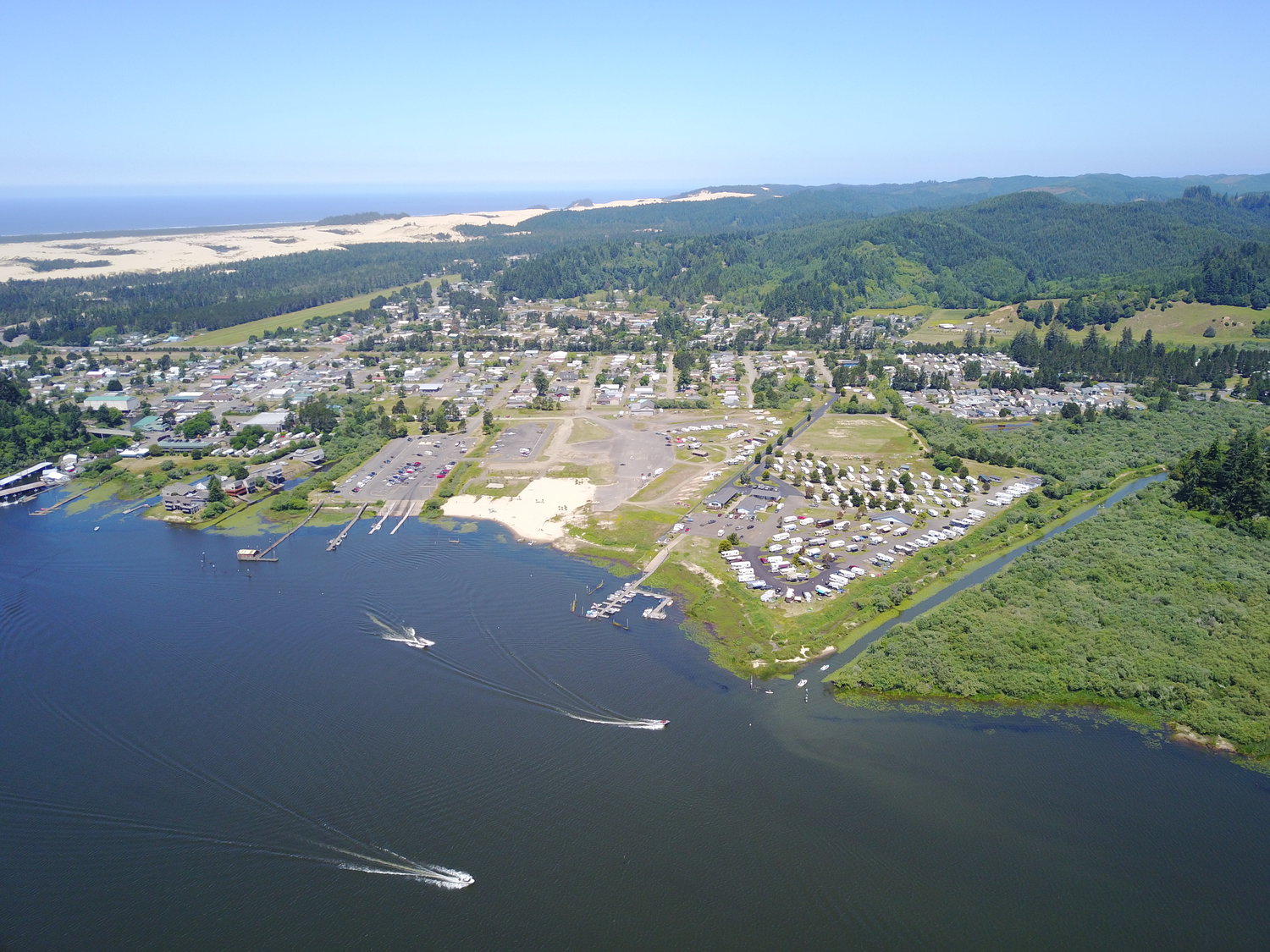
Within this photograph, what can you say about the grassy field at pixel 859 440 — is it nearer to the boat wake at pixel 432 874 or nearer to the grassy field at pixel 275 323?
the boat wake at pixel 432 874

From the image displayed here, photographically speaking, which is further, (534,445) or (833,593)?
(534,445)

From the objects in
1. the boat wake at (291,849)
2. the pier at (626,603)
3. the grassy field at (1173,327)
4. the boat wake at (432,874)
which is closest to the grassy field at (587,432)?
the pier at (626,603)

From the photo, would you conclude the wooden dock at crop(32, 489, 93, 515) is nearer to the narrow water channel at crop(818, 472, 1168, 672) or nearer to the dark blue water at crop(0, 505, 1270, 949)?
the dark blue water at crop(0, 505, 1270, 949)

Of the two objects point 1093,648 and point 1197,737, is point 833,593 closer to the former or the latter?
point 1093,648

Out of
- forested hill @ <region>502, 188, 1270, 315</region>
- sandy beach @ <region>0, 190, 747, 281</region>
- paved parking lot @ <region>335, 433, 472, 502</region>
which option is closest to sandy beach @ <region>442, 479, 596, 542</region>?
paved parking lot @ <region>335, 433, 472, 502</region>

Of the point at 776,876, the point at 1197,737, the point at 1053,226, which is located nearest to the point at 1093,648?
the point at 1197,737

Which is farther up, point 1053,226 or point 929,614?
point 1053,226

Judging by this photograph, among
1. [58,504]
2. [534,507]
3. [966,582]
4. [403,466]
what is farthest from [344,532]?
[966,582]
